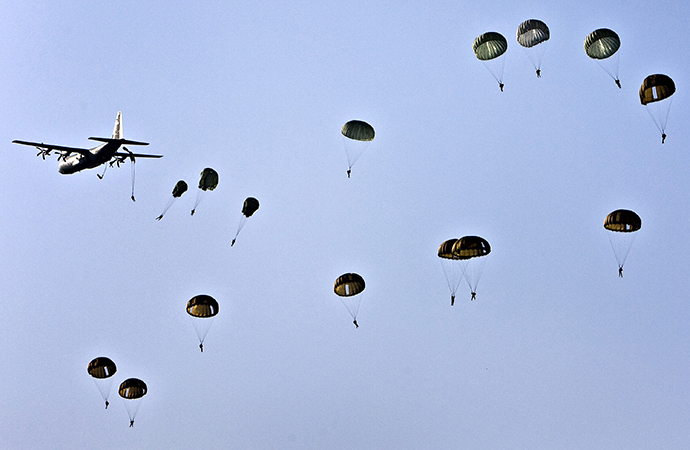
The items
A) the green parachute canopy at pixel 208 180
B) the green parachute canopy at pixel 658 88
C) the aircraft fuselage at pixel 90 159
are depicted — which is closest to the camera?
the green parachute canopy at pixel 658 88

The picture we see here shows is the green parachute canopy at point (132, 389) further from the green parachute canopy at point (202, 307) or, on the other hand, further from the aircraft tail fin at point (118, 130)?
the aircraft tail fin at point (118, 130)

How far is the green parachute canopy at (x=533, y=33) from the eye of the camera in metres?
45.7

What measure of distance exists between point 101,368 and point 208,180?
14934mm

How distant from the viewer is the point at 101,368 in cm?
4650

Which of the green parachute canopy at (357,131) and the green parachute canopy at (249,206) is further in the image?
the green parachute canopy at (249,206)

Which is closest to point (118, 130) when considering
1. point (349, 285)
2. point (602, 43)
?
point (349, 285)

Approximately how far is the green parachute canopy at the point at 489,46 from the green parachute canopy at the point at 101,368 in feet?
108

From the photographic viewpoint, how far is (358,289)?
44.6 metres

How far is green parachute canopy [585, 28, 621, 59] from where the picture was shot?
44.1 meters

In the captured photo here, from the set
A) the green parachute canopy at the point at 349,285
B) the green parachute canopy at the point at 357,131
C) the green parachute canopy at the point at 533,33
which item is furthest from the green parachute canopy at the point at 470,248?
the green parachute canopy at the point at 533,33

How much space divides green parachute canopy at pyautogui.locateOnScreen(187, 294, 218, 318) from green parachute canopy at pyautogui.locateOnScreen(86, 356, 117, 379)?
23.9 ft

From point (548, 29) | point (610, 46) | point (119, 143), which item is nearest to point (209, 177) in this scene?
point (119, 143)

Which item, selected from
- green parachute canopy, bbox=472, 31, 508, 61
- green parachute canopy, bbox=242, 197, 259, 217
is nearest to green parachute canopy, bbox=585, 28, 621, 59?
green parachute canopy, bbox=472, 31, 508, 61

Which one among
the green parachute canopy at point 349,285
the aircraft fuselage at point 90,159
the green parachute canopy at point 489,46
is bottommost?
the green parachute canopy at point 349,285
